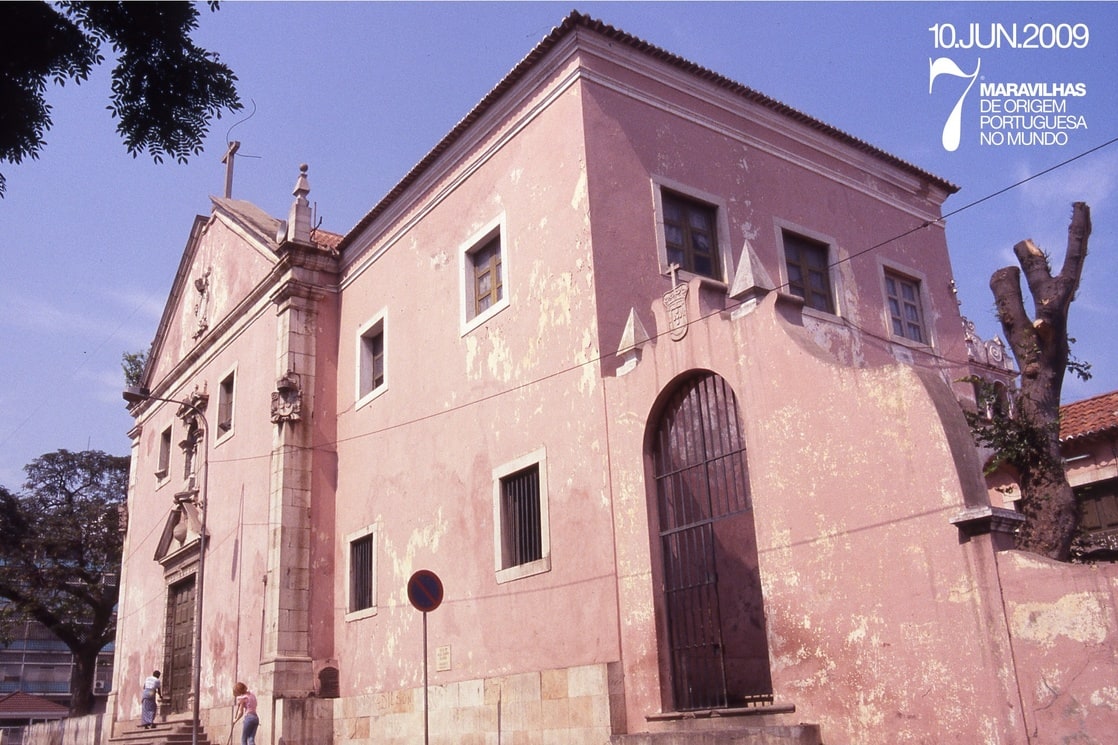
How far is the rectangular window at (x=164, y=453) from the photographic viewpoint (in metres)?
23.7

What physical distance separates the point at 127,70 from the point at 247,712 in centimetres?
1151

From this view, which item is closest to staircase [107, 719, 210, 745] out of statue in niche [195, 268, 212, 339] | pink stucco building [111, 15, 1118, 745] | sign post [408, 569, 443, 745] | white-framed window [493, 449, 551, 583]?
pink stucco building [111, 15, 1118, 745]

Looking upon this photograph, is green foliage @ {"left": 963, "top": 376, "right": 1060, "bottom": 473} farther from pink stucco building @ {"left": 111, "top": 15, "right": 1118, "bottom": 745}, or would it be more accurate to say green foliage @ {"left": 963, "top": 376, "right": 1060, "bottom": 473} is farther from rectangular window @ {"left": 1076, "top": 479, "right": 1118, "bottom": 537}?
rectangular window @ {"left": 1076, "top": 479, "right": 1118, "bottom": 537}

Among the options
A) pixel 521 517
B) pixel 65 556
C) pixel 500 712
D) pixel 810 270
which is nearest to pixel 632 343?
pixel 521 517

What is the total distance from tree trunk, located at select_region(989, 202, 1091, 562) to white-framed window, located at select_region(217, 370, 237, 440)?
1489 centimetres

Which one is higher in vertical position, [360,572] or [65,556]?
[65,556]

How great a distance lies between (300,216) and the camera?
18.7 metres

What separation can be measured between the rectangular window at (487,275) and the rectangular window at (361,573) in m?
4.20

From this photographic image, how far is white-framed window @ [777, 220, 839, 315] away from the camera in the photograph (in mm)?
14680

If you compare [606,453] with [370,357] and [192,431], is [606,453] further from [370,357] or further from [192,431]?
[192,431]

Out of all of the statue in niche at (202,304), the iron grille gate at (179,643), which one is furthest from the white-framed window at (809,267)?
the iron grille gate at (179,643)

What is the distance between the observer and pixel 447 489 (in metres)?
14.1

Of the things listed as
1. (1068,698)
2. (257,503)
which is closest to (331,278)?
(257,503)

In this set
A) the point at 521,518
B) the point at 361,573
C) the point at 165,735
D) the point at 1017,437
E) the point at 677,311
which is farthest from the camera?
the point at 165,735
